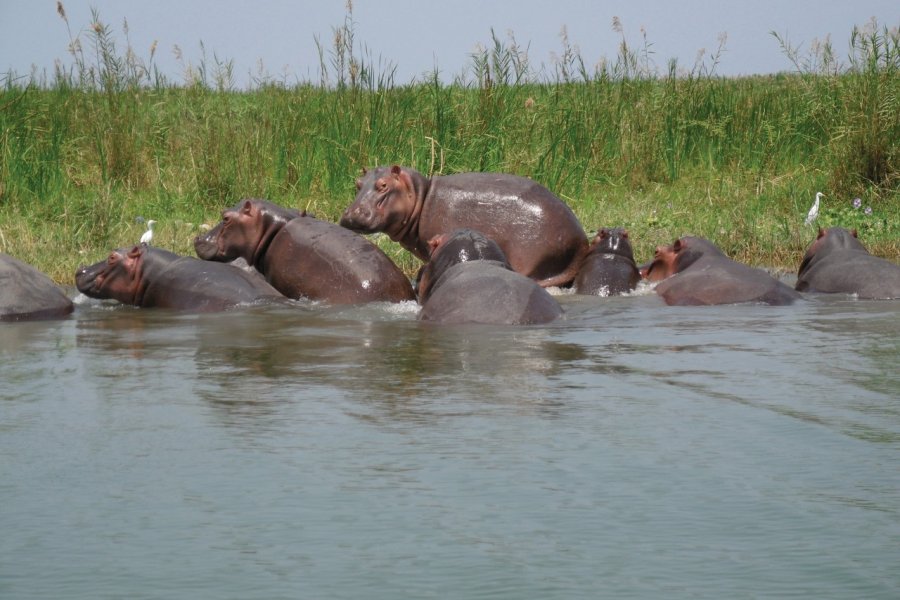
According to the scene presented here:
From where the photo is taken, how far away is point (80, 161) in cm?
1162

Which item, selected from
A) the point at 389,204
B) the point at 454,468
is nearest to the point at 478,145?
the point at 389,204

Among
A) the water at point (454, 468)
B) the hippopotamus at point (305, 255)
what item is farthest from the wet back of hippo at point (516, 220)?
the water at point (454, 468)

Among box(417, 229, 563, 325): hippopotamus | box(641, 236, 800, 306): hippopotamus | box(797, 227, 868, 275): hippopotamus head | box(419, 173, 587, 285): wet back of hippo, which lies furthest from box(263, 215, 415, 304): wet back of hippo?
box(797, 227, 868, 275): hippopotamus head

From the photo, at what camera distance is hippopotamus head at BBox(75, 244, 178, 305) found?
7.17 m

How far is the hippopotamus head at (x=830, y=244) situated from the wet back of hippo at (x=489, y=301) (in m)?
2.34

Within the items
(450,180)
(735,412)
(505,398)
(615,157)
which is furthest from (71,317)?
(615,157)

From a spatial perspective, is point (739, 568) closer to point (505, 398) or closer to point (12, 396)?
point (505, 398)

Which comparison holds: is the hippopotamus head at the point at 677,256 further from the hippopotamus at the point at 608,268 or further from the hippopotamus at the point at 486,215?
the hippopotamus at the point at 486,215

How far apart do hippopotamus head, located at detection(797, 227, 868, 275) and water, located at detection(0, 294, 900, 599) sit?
2326 millimetres

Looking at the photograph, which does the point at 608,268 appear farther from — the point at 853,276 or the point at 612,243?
the point at 853,276

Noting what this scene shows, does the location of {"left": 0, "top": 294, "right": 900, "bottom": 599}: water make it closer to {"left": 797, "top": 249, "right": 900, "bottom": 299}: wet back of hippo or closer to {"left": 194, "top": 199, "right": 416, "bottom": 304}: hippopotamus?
{"left": 194, "top": 199, "right": 416, "bottom": 304}: hippopotamus

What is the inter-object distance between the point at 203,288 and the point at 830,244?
361cm

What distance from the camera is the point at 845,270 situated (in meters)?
7.26

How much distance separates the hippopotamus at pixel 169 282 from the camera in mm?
6875
